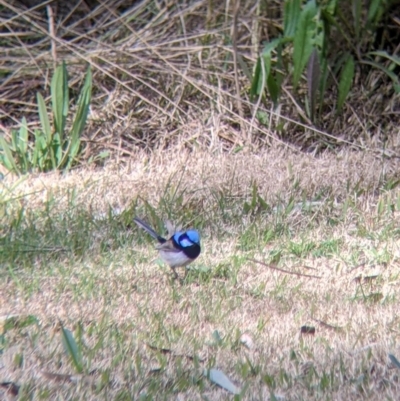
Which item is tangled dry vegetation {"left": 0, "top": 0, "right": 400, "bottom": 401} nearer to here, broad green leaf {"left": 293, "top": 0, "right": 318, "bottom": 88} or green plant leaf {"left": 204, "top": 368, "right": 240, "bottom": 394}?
green plant leaf {"left": 204, "top": 368, "right": 240, "bottom": 394}

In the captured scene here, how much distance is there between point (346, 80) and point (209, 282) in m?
2.78

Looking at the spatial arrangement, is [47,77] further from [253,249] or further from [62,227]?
[253,249]

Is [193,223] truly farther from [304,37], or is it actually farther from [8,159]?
[304,37]

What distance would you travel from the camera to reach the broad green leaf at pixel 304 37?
19.7 feet

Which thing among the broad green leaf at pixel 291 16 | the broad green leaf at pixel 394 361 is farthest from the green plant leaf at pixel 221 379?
the broad green leaf at pixel 291 16

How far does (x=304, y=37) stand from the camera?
6035 mm

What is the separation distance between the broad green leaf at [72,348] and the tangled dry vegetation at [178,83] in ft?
11.1

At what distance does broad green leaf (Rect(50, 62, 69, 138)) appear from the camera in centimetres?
595

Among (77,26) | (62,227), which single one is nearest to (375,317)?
(62,227)

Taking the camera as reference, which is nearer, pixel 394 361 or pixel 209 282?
pixel 394 361

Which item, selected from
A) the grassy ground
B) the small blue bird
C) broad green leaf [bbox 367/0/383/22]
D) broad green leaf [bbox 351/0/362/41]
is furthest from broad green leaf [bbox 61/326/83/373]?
broad green leaf [bbox 367/0/383/22]

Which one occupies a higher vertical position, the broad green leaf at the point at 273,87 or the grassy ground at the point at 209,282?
the grassy ground at the point at 209,282

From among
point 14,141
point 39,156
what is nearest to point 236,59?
point 39,156

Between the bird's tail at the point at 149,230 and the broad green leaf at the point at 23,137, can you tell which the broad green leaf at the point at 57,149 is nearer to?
the broad green leaf at the point at 23,137
